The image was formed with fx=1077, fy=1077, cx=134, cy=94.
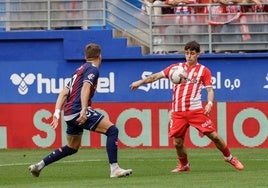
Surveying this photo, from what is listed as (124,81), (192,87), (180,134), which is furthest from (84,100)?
(124,81)

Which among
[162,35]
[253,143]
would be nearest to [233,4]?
[162,35]

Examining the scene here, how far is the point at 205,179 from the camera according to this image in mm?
14727

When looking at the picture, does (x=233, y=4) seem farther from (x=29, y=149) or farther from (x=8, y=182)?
(x=8, y=182)

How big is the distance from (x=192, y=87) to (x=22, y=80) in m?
8.62

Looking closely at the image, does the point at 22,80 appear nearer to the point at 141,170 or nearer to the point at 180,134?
the point at 141,170

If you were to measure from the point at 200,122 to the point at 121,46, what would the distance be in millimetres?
8267

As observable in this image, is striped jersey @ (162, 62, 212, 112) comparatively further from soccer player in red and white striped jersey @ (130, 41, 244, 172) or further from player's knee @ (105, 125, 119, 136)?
player's knee @ (105, 125, 119, 136)

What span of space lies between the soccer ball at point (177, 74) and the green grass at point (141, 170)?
4.77 ft

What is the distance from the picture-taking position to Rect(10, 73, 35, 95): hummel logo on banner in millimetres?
24859

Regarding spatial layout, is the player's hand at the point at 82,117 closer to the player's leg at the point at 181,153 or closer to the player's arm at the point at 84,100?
the player's arm at the point at 84,100

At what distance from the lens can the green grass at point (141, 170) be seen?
46.5 feet

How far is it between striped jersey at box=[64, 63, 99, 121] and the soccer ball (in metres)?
1.76

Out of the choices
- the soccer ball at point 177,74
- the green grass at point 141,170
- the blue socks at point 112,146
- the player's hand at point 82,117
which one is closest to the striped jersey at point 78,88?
the player's hand at point 82,117

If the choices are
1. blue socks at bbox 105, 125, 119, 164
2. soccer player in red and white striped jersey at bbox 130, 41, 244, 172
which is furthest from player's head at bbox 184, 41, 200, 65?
blue socks at bbox 105, 125, 119, 164
